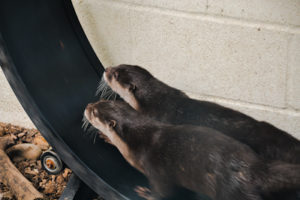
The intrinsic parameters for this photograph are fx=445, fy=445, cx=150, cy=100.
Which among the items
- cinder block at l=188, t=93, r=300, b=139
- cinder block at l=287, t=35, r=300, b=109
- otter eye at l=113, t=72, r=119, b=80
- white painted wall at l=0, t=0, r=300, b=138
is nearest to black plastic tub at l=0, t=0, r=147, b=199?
otter eye at l=113, t=72, r=119, b=80

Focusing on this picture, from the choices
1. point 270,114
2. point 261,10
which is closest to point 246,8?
point 261,10

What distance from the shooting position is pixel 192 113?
2.35 meters

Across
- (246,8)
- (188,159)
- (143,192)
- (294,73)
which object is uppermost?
(246,8)

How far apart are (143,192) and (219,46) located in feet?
2.89

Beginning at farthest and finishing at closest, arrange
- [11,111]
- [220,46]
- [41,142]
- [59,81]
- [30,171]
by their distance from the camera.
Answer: [11,111], [41,142], [30,171], [220,46], [59,81]

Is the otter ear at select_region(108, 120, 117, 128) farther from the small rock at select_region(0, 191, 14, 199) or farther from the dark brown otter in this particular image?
the small rock at select_region(0, 191, 14, 199)

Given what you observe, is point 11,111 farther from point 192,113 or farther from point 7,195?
point 192,113

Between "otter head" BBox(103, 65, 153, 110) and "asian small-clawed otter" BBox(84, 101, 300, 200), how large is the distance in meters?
0.27

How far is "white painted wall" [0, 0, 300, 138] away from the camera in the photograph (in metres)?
2.34

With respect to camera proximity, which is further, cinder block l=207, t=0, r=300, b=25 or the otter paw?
cinder block l=207, t=0, r=300, b=25

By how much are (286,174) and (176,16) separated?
1.12 metres

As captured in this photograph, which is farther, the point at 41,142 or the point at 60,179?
the point at 41,142

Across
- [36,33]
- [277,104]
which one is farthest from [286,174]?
[36,33]

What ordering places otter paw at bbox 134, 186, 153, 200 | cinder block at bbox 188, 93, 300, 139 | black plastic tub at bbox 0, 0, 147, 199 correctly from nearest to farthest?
1. black plastic tub at bbox 0, 0, 147, 199
2. otter paw at bbox 134, 186, 153, 200
3. cinder block at bbox 188, 93, 300, 139
